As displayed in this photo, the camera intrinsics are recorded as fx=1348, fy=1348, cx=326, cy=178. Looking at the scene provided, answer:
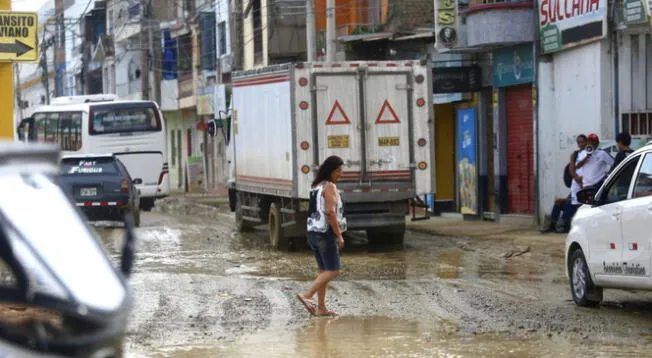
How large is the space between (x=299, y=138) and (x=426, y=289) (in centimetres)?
618

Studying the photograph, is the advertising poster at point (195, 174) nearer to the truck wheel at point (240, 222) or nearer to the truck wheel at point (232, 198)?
the truck wheel at point (232, 198)

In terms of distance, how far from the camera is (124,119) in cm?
3922

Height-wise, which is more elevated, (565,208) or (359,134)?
(359,134)

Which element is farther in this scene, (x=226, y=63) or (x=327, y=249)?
(x=226, y=63)

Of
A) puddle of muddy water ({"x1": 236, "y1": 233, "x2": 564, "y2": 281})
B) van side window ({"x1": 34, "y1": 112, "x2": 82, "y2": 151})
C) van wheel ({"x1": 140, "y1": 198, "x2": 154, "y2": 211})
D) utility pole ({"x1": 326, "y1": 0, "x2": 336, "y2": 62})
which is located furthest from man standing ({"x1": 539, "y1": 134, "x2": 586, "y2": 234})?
van side window ({"x1": 34, "y1": 112, "x2": 82, "y2": 151})

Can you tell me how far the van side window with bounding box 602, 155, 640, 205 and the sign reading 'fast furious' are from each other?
9.87m

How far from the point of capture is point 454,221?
98.7 ft

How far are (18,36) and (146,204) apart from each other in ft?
75.8

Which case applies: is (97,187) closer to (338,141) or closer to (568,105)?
(338,141)

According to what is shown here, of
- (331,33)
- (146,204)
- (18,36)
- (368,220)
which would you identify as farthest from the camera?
(146,204)

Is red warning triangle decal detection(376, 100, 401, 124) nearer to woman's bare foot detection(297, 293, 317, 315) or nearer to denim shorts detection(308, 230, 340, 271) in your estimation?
denim shorts detection(308, 230, 340, 271)

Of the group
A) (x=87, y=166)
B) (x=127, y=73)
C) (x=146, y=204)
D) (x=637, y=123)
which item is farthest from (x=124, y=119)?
(x=127, y=73)

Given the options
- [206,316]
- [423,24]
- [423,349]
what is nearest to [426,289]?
[206,316]

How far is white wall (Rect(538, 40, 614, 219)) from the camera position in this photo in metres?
23.6
